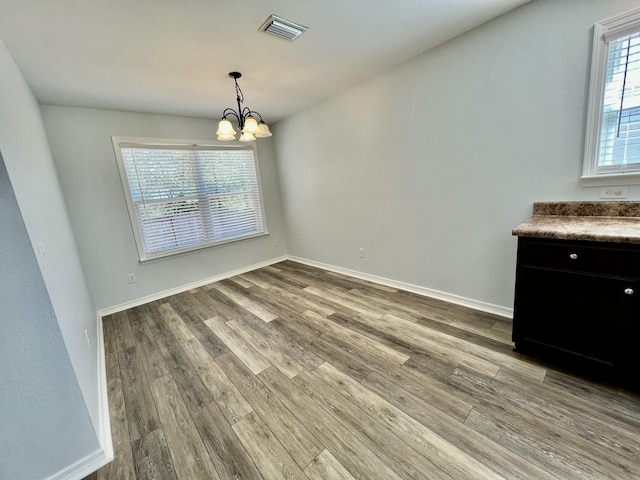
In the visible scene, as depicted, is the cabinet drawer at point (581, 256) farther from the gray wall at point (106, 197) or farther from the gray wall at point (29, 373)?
the gray wall at point (106, 197)

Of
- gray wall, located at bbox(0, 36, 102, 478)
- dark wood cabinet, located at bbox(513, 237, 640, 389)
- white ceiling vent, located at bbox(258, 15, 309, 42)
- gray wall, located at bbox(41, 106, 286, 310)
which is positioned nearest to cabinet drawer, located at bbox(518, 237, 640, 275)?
dark wood cabinet, located at bbox(513, 237, 640, 389)

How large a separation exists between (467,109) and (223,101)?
265 centimetres

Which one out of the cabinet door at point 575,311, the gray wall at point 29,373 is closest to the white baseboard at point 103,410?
the gray wall at point 29,373

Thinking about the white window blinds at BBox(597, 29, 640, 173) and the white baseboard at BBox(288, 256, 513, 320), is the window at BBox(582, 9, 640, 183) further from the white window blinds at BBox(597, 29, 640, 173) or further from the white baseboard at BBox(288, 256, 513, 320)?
the white baseboard at BBox(288, 256, 513, 320)

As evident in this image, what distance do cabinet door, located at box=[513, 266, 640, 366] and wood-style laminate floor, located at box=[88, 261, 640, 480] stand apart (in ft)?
0.73

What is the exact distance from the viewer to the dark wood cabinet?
136cm

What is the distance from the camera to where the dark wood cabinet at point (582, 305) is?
53.7 inches

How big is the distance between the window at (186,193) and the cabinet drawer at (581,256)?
12.1 feet

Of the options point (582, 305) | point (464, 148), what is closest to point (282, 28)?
point (464, 148)

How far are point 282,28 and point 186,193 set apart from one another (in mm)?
2563

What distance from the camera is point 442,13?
1.84 m

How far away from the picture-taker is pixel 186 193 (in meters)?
3.62

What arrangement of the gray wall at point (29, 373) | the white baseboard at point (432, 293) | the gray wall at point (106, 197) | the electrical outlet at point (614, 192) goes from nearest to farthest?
the gray wall at point (29, 373) < the electrical outlet at point (614, 192) < the white baseboard at point (432, 293) < the gray wall at point (106, 197)

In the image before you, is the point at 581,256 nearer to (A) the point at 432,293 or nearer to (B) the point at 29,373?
(A) the point at 432,293
